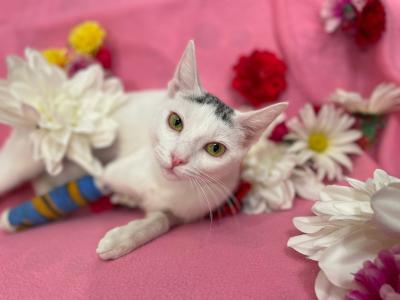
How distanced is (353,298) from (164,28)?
102cm

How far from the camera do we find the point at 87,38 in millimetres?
1322

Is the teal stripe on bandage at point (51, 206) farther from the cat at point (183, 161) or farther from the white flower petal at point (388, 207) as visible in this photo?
the white flower petal at point (388, 207)

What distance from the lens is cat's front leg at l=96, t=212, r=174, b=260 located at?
0.84 metres

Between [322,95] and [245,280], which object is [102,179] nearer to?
[245,280]

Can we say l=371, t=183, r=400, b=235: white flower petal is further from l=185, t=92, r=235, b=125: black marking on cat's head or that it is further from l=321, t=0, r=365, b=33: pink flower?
l=321, t=0, r=365, b=33: pink flower

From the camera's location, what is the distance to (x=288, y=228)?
95cm

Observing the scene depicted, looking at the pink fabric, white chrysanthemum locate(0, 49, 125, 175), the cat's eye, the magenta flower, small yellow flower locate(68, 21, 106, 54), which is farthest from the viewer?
small yellow flower locate(68, 21, 106, 54)

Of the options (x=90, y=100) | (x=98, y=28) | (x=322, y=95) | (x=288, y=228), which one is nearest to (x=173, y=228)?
(x=288, y=228)

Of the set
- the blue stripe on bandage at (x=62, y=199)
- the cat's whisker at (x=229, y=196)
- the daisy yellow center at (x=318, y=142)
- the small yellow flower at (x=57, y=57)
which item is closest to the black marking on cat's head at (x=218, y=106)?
the cat's whisker at (x=229, y=196)

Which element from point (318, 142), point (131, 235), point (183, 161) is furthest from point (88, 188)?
point (318, 142)

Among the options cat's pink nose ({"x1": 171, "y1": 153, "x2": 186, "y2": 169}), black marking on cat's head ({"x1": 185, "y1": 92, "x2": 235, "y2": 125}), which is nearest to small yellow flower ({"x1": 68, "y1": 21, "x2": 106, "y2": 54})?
black marking on cat's head ({"x1": 185, "y1": 92, "x2": 235, "y2": 125})

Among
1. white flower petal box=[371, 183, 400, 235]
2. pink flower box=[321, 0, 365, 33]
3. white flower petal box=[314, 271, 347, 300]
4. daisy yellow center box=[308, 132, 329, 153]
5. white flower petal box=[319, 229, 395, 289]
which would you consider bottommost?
white flower petal box=[314, 271, 347, 300]

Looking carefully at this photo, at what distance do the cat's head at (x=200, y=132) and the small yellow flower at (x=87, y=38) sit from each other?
0.53m

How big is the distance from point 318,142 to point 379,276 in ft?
1.89
